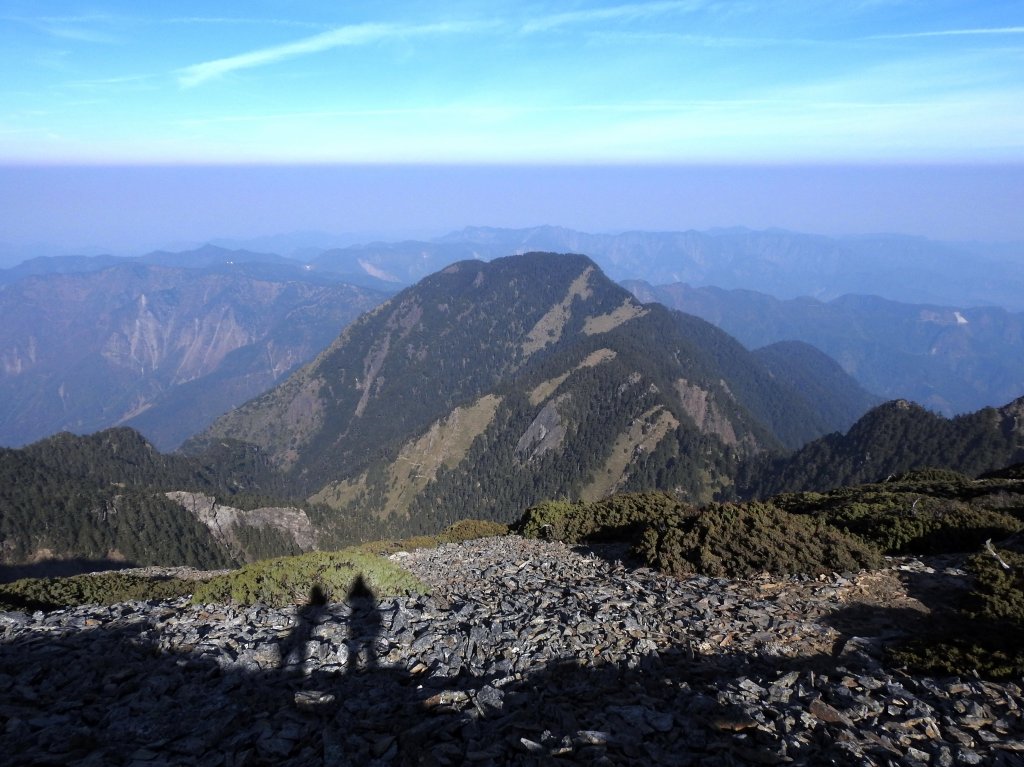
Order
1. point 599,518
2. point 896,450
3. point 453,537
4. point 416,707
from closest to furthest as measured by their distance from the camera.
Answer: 1. point 416,707
2. point 599,518
3. point 453,537
4. point 896,450

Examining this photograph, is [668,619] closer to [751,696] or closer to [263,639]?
[751,696]

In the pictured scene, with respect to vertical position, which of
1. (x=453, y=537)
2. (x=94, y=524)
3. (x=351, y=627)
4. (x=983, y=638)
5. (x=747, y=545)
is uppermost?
(x=983, y=638)

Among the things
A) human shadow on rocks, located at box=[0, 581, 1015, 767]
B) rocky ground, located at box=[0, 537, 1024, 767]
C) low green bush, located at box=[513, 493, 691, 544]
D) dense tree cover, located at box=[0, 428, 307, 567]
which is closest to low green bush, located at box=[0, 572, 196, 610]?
rocky ground, located at box=[0, 537, 1024, 767]

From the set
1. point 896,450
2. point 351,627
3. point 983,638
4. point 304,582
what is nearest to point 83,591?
point 304,582

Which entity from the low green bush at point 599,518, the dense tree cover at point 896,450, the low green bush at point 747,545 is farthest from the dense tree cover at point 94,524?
the dense tree cover at point 896,450

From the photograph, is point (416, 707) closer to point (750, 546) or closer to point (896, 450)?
point (750, 546)

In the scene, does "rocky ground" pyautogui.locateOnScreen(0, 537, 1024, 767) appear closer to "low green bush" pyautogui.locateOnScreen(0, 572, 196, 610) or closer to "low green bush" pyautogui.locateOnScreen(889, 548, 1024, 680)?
"low green bush" pyautogui.locateOnScreen(889, 548, 1024, 680)

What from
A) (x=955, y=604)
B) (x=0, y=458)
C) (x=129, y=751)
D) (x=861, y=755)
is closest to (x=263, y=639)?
(x=129, y=751)

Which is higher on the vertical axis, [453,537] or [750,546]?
[750,546]

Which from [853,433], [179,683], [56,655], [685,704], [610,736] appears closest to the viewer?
[610,736]
